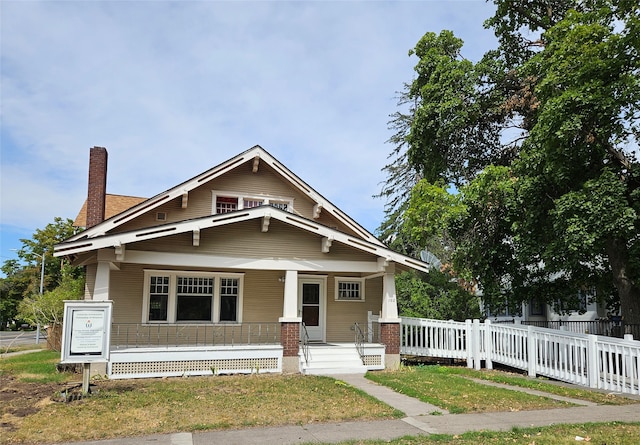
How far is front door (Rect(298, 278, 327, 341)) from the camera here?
17.6 m

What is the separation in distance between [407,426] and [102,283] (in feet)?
28.1

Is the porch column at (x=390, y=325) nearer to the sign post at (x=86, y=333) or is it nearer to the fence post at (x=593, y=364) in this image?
the fence post at (x=593, y=364)

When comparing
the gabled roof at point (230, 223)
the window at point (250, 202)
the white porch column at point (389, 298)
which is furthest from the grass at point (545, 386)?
the window at point (250, 202)

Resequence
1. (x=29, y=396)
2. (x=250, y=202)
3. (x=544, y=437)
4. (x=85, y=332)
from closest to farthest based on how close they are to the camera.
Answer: (x=544, y=437) → (x=29, y=396) → (x=85, y=332) → (x=250, y=202)

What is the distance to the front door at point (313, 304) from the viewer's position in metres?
17.6

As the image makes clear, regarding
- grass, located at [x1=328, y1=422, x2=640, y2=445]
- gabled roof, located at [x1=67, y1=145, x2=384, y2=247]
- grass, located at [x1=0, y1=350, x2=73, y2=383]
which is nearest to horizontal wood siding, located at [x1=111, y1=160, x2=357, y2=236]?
gabled roof, located at [x1=67, y1=145, x2=384, y2=247]

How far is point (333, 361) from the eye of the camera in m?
14.9

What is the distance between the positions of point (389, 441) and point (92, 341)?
6.66 m

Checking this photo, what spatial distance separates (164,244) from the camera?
45.8 ft

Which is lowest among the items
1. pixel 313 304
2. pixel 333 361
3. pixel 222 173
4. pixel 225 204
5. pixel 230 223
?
pixel 333 361

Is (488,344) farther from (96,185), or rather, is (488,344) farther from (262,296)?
(96,185)

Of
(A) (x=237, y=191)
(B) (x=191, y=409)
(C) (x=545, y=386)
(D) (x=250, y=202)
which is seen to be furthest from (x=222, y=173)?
(C) (x=545, y=386)

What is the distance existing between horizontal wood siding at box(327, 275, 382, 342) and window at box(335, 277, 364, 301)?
5.6 inches

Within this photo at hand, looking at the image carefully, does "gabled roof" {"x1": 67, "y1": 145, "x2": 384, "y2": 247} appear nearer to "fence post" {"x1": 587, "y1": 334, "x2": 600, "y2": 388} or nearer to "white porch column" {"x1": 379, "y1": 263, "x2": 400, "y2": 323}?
"white porch column" {"x1": 379, "y1": 263, "x2": 400, "y2": 323}
